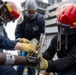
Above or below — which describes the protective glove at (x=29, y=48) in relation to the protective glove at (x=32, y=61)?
below

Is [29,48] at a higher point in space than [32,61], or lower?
lower

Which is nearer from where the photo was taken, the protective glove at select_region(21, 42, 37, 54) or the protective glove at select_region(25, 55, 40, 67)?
the protective glove at select_region(25, 55, 40, 67)

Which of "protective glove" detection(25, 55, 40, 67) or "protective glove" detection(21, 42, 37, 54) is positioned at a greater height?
"protective glove" detection(25, 55, 40, 67)

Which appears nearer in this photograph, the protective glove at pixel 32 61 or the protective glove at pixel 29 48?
the protective glove at pixel 32 61

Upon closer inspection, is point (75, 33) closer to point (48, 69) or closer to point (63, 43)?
point (63, 43)

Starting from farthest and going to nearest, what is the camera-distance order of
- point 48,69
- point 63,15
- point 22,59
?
1. point 63,15
2. point 48,69
3. point 22,59

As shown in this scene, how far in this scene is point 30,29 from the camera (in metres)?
4.04

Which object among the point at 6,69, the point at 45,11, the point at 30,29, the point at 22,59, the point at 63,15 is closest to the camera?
the point at 22,59

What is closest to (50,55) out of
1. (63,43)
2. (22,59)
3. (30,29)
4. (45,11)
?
(63,43)

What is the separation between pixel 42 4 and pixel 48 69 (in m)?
34.7

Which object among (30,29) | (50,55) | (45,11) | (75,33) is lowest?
(45,11)

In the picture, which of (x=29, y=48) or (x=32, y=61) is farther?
(x=29, y=48)

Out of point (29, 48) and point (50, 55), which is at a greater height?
point (29, 48)

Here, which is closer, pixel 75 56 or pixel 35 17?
pixel 75 56
